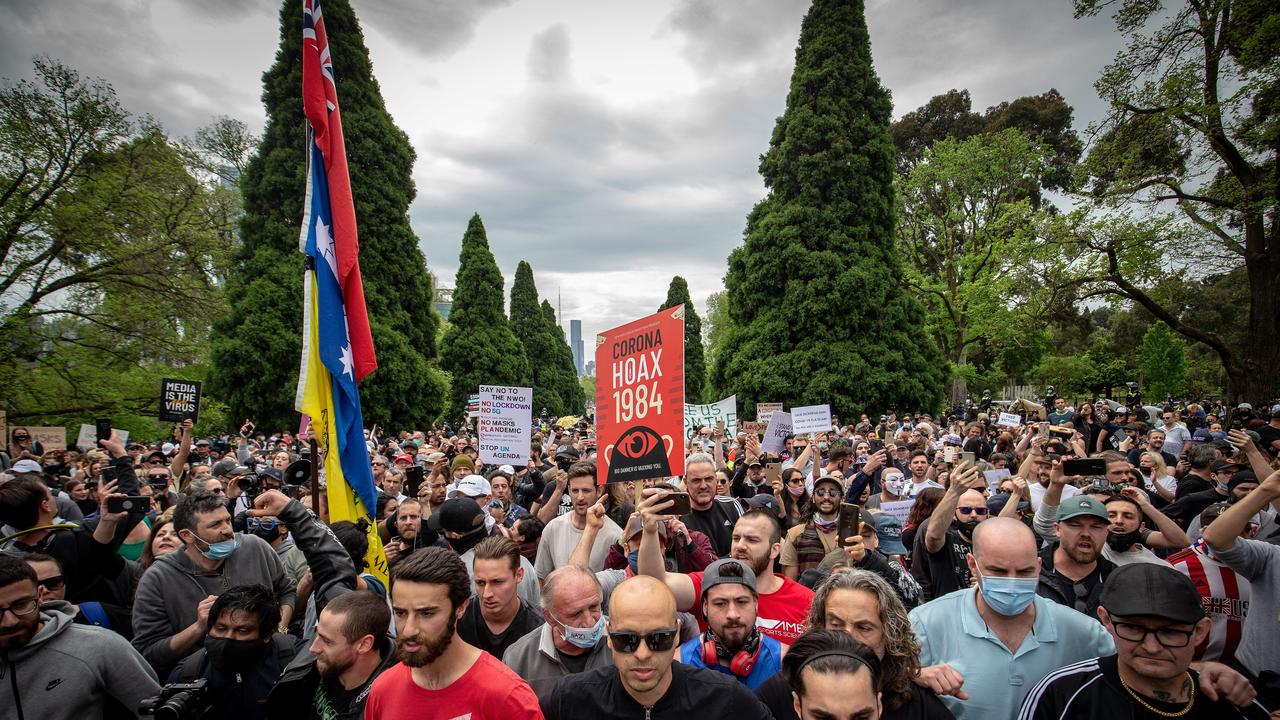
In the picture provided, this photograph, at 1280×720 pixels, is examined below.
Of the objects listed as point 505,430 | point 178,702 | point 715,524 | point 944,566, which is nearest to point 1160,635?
point 944,566

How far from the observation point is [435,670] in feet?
8.56

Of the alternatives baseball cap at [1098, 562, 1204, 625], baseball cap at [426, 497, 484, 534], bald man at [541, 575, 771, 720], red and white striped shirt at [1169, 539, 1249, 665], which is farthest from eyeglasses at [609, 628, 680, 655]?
red and white striped shirt at [1169, 539, 1249, 665]

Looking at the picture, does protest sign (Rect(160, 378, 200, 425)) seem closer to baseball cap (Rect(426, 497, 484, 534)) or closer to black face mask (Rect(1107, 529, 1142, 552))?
baseball cap (Rect(426, 497, 484, 534))

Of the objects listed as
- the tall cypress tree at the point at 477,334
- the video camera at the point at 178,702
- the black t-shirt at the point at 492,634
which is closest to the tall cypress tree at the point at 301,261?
the tall cypress tree at the point at 477,334

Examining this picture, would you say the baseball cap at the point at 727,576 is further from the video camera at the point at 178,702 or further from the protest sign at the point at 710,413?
the protest sign at the point at 710,413

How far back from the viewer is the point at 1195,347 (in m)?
45.3

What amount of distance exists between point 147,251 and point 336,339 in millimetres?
15286

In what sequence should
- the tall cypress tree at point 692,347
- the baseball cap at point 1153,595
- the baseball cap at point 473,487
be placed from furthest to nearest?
1. the tall cypress tree at point 692,347
2. the baseball cap at point 473,487
3. the baseball cap at point 1153,595

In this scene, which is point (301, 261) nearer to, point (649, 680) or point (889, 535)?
point (889, 535)

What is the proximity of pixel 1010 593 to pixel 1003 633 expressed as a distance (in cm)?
21

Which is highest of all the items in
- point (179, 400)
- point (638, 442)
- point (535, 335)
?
point (535, 335)

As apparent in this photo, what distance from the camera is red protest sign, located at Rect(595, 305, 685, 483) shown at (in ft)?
13.8

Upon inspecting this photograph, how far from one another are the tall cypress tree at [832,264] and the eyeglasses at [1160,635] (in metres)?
Answer: 20.6

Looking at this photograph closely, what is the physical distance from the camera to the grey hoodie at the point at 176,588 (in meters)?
3.73
